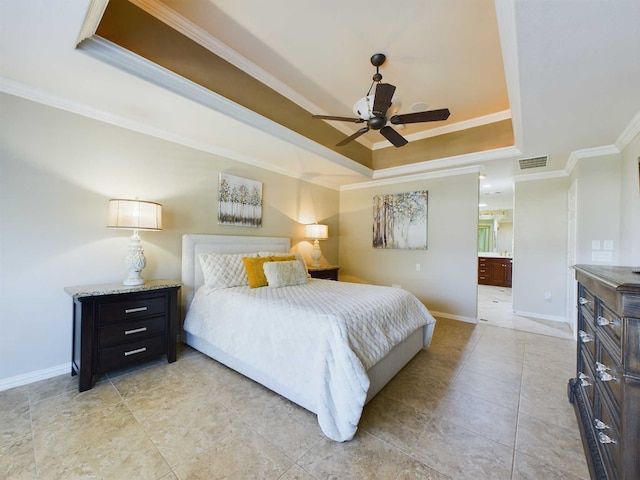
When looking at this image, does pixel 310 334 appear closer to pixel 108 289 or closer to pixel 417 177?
pixel 108 289

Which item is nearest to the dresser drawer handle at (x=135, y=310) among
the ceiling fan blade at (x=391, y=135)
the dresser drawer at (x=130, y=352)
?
the dresser drawer at (x=130, y=352)

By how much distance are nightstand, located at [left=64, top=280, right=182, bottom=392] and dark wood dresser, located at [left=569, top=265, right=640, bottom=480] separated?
9.88 feet

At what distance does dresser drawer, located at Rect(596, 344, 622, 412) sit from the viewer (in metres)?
1.05

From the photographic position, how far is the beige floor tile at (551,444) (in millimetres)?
1455

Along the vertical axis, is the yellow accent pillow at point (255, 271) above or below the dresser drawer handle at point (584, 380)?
above

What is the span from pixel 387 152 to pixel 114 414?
4.70m

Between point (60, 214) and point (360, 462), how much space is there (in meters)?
3.01

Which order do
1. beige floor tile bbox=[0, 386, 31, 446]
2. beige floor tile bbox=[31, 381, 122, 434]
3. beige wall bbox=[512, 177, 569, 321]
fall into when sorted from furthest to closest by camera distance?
beige wall bbox=[512, 177, 569, 321] < beige floor tile bbox=[31, 381, 122, 434] < beige floor tile bbox=[0, 386, 31, 446]

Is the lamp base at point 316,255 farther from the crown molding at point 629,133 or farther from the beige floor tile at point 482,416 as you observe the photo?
the crown molding at point 629,133

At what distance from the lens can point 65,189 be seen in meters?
2.33

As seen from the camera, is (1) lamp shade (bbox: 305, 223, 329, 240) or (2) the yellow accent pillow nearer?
(2) the yellow accent pillow

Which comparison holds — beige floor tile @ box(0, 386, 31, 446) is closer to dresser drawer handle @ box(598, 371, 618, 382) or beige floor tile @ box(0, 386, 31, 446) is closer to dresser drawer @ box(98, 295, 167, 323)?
dresser drawer @ box(98, 295, 167, 323)

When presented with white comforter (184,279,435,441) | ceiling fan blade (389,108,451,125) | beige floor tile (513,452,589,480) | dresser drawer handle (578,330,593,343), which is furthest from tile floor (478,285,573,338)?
ceiling fan blade (389,108,451,125)

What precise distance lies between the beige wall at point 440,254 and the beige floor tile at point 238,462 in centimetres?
361
